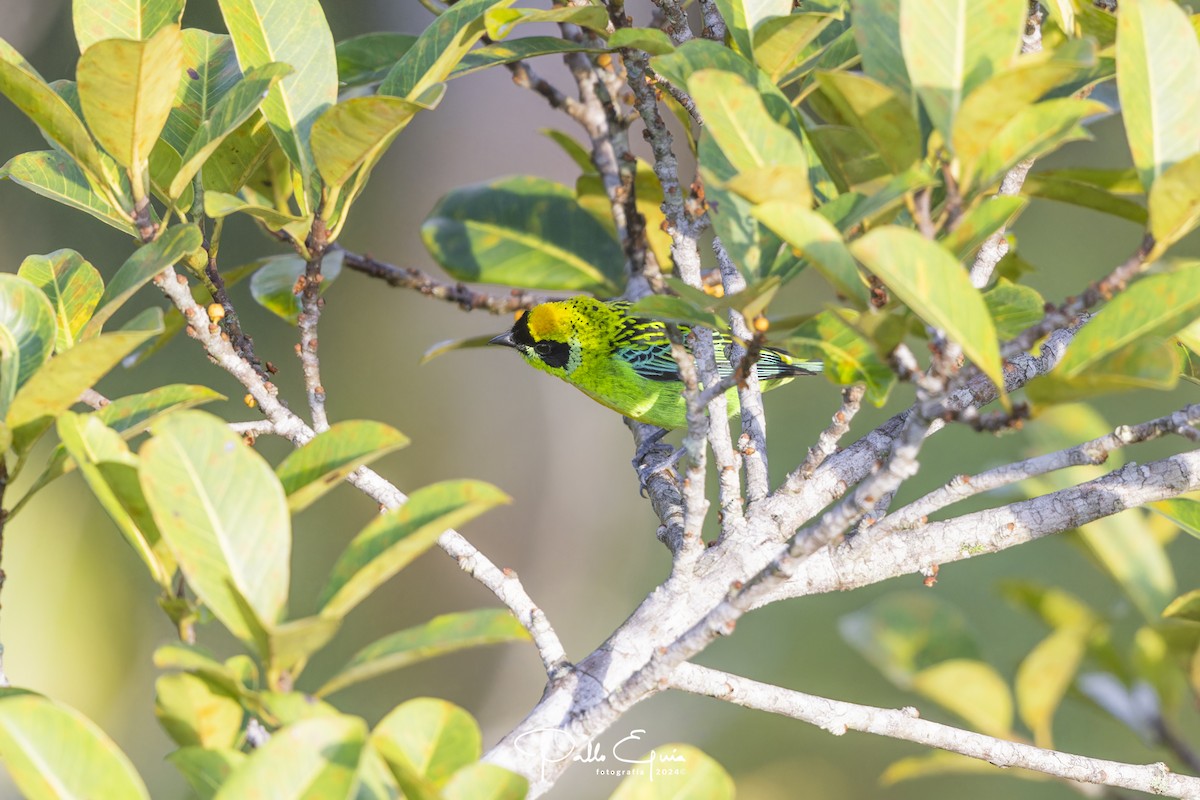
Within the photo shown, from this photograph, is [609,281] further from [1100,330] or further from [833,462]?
[1100,330]

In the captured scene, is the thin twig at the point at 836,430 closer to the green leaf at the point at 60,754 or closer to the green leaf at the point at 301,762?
the green leaf at the point at 301,762

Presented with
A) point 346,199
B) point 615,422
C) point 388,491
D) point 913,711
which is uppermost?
point 346,199

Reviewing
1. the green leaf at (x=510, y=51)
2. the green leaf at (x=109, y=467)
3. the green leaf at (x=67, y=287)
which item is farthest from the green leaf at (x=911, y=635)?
the green leaf at (x=67, y=287)

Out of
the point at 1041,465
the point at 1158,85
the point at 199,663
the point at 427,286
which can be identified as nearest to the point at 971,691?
the point at 1041,465

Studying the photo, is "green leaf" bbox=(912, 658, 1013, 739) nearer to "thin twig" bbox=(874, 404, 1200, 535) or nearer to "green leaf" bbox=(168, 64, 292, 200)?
"thin twig" bbox=(874, 404, 1200, 535)

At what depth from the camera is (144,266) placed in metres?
1.22

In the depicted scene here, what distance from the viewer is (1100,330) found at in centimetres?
97

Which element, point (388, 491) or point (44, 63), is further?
point (44, 63)

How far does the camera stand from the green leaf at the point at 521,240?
7.82ft

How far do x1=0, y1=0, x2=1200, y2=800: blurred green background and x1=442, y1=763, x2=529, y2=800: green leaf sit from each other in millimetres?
3011

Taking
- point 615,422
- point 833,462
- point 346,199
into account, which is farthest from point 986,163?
point 615,422

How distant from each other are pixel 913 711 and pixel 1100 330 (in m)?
0.71

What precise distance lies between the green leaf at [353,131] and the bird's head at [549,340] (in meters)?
2.14

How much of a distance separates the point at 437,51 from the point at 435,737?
90 centimetres
